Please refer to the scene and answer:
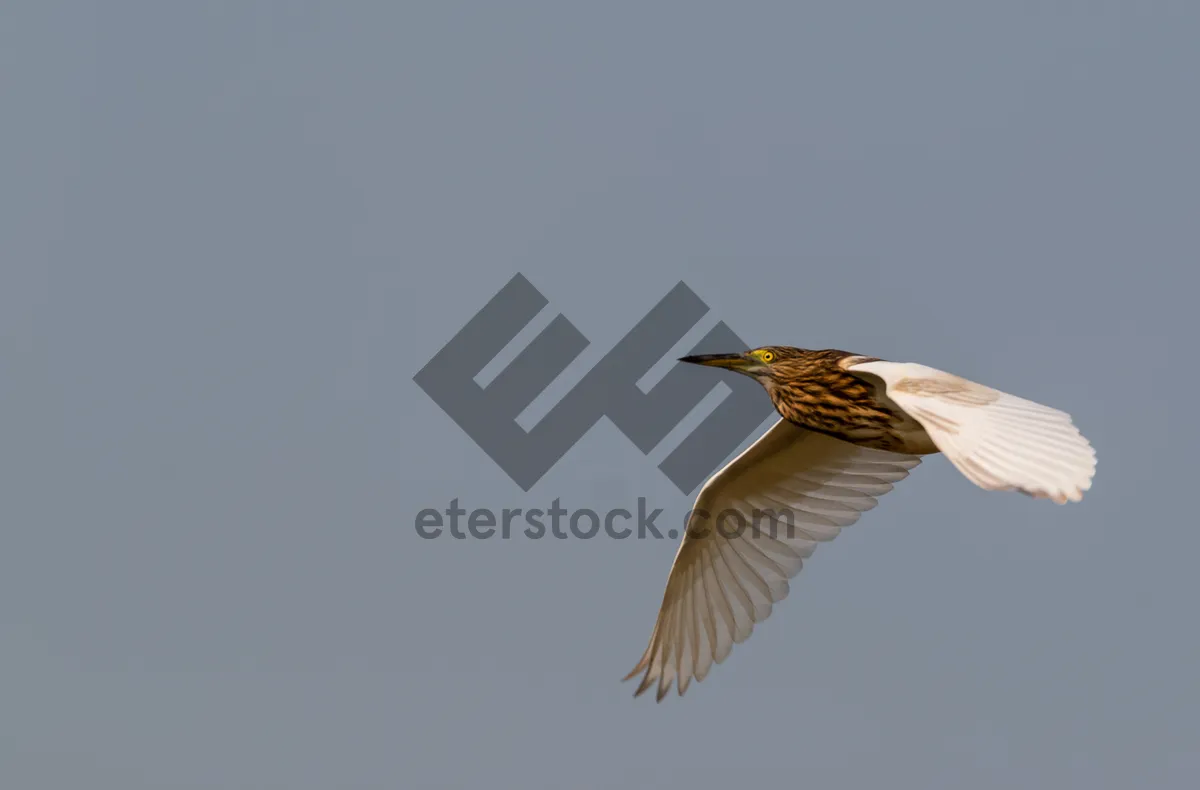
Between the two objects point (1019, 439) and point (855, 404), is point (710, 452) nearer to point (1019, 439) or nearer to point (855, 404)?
point (855, 404)

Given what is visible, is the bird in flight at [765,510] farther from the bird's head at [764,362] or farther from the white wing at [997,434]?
the white wing at [997,434]

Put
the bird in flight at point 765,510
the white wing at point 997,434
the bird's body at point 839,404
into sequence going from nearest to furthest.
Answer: the white wing at point 997,434 < the bird's body at point 839,404 < the bird in flight at point 765,510

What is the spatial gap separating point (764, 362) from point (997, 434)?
10.4ft

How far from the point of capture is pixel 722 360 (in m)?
12.0

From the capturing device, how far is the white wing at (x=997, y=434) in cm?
823

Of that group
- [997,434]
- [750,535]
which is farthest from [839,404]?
[997,434]

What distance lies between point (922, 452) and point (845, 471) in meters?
1.53

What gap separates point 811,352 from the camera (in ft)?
37.8

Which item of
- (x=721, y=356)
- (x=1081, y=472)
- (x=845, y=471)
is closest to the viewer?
(x=1081, y=472)

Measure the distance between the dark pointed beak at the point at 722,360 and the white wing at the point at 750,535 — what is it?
3.05ft

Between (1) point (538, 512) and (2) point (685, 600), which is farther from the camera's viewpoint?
(1) point (538, 512)

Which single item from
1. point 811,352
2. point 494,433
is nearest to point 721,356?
point 811,352

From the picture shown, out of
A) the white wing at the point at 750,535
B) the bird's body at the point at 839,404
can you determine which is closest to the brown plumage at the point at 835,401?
the bird's body at the point at 839,404

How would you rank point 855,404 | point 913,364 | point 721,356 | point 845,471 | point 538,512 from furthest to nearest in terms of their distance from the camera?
1. point 538,512
2. point 845,471
3. point 721,356
4. point 855,404
5. point 913,364
